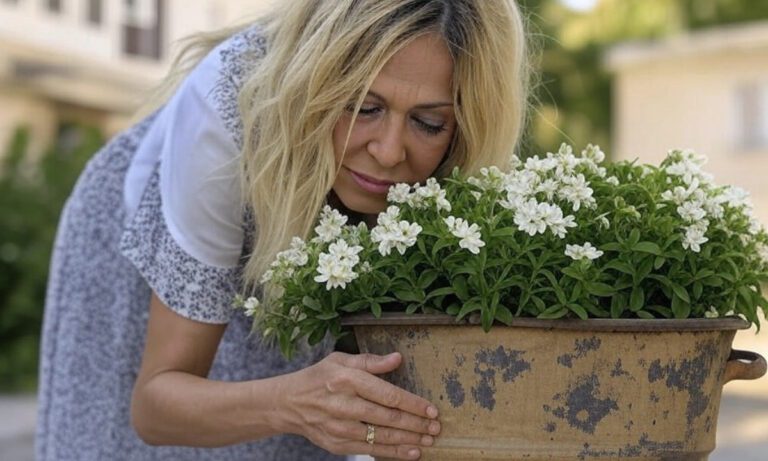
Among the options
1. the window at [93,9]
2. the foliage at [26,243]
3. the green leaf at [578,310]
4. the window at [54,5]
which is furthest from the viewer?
the window at [93,9]

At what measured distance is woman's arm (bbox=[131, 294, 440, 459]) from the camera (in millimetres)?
1694

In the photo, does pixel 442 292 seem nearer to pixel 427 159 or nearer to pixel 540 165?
pixel 540 165

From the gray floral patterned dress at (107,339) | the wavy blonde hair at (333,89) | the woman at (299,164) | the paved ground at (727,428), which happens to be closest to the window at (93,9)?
the paved ground at (727,428)

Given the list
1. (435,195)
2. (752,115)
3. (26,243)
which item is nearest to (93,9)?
(26,243)

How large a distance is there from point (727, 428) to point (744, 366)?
707 centimetres

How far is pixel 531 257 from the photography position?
165cm

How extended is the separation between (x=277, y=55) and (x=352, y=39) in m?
0.18

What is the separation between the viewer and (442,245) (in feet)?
5.45

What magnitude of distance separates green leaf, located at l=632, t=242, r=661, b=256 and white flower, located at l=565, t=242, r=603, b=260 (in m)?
0.05

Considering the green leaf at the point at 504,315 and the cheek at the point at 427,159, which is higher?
the cheek at the point at 427,159

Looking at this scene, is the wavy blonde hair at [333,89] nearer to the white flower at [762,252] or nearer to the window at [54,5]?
the white flower at [762,252]

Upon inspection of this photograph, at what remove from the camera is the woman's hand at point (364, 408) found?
1688 mm

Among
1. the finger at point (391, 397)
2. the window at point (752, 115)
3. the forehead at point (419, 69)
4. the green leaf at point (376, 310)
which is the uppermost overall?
the forehead at point (419, 69)

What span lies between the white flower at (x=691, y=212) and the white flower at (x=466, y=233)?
282mm
